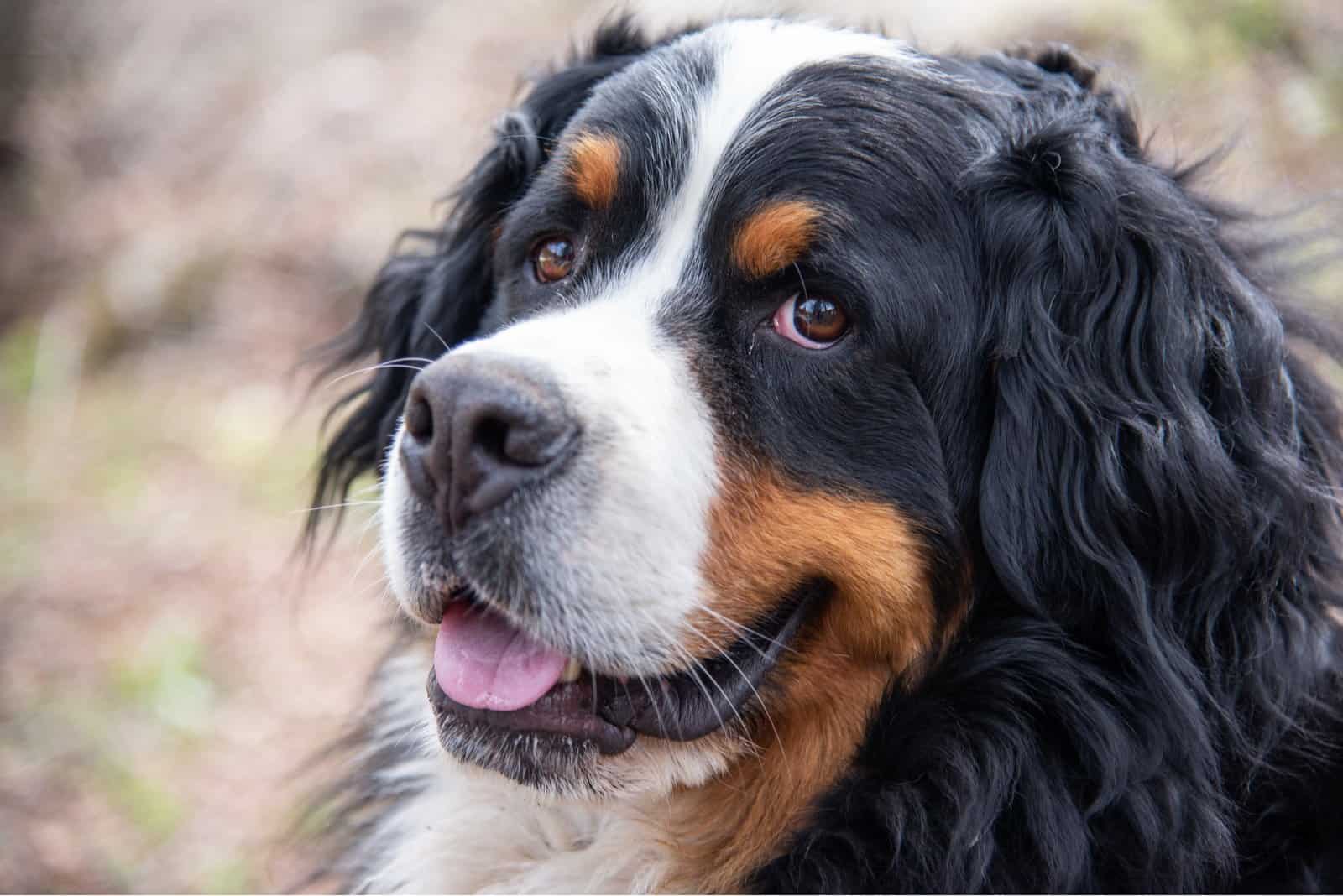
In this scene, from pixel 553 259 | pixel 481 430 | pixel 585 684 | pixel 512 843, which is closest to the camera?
pixel 481 430

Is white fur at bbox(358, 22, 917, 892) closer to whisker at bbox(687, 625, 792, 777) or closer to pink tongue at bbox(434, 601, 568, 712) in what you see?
whisker at bbox(687, 625, 792, 777)

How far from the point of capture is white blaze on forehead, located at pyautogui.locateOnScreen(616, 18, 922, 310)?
263 centimetres

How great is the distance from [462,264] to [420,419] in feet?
3.84

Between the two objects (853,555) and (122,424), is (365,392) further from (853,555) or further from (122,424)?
(122,424)

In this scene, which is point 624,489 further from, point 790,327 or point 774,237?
point 774,237

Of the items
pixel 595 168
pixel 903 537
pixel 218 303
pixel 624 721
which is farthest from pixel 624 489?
pixel 218 303

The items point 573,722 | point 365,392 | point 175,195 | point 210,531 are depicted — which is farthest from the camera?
point 175,195

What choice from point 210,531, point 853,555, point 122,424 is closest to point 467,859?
point 853,555

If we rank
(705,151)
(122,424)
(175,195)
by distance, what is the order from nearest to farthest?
(705,151)
(122,424)
(175,195)

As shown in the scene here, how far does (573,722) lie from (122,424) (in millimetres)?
5377

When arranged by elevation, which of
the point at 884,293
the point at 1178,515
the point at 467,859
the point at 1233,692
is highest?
the point at 884,293

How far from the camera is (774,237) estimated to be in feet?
8.30

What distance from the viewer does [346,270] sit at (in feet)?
25.0

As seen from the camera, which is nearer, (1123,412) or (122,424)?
(1123,412)
